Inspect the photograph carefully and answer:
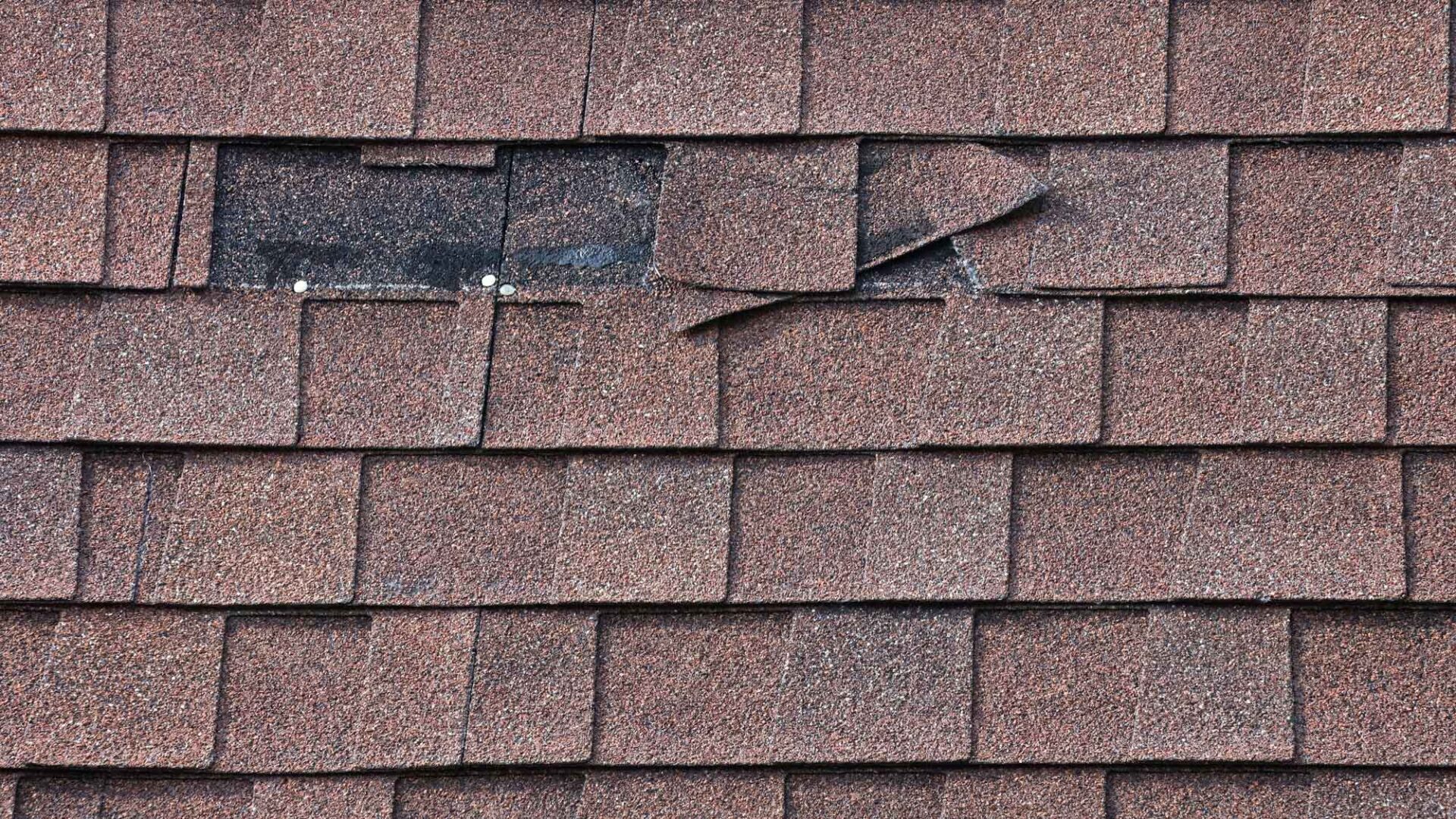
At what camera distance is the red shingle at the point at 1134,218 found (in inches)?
60.8

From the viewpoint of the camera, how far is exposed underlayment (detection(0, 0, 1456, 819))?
1539mm

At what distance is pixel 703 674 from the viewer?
156cm

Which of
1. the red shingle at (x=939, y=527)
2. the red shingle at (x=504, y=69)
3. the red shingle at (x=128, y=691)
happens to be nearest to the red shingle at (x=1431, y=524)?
the red shingle at (x=939, y=527)

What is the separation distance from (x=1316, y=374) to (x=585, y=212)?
101 centimetres

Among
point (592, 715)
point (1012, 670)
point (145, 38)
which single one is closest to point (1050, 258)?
point (1012, 670)

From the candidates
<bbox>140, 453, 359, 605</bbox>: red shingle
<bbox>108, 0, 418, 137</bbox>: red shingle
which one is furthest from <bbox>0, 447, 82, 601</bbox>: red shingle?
<bbox>108, 0, 418, 137</bbox>: red shingle

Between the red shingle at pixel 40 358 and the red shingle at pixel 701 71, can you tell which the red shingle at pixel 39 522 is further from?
the red shingle at pixel 701 71

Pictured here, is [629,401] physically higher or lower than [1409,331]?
lower

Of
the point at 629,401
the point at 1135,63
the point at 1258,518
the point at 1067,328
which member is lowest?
the point at 1258,518

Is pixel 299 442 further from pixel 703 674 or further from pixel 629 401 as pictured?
pixel 703 674

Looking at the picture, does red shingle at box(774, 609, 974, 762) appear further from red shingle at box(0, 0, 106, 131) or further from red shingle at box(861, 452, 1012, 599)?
red shingle at box(0, 0, 106, 131)

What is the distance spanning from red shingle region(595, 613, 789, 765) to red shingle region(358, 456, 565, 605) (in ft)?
0.47

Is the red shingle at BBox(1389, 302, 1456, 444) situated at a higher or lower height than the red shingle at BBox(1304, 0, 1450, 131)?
lower

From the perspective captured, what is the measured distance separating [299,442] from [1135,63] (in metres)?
1.23
